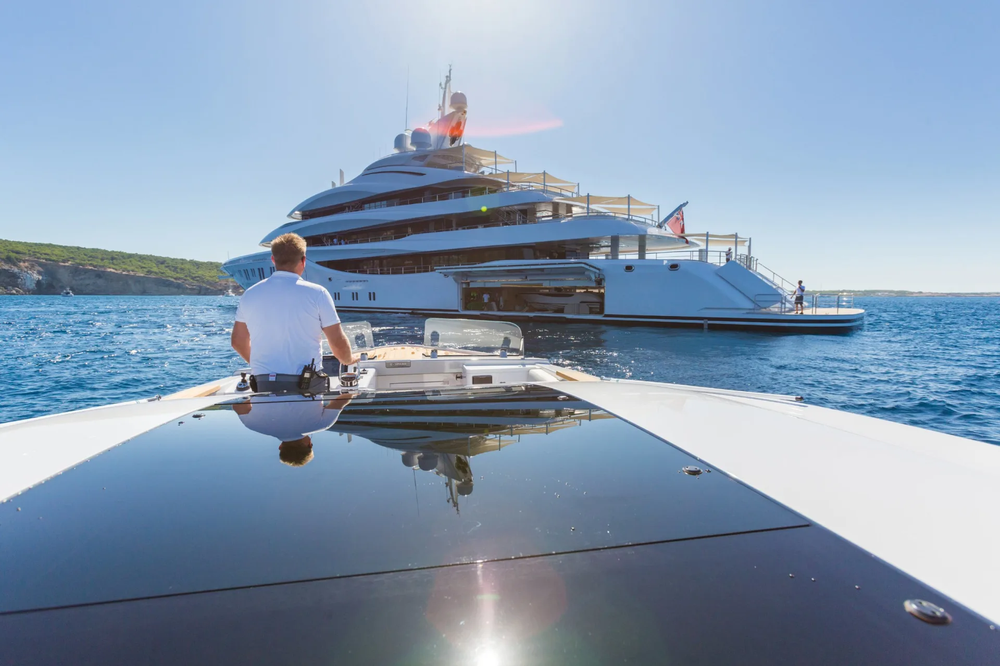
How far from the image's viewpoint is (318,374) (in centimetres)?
269

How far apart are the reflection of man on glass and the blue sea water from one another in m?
8.12

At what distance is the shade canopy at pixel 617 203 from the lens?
72.6ft

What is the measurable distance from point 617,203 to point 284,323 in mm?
22405

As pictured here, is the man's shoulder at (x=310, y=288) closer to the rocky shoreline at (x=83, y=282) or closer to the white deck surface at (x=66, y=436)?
the white deck surface at (x=66, y=436)

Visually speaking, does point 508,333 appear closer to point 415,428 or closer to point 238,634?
point 415,428

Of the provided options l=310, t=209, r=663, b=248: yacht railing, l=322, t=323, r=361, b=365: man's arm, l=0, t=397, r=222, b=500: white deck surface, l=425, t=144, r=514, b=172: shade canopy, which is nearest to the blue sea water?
l=310, t=209, r=663, b=248: yacht railing

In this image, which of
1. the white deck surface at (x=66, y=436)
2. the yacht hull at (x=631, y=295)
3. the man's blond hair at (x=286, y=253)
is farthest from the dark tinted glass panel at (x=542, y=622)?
the yacht hull at (x=631, y=295)

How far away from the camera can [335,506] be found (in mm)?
1195

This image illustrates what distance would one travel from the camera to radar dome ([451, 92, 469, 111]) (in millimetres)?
28406

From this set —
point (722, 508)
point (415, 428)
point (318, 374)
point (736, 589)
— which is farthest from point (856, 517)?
point (318, 374)

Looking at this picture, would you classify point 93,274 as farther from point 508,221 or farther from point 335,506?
point 335,506

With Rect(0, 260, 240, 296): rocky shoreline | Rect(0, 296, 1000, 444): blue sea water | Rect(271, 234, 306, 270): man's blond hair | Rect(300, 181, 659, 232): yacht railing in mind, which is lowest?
Rect(0, 296, 1000, 444): blue sea water

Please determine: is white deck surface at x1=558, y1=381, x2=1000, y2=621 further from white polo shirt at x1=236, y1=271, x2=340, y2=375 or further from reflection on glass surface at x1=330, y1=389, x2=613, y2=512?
white polo shirt at x1=236, y1=271, x2=340, y2=375

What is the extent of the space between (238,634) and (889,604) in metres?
1.17
